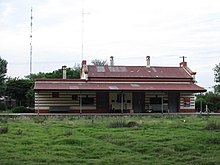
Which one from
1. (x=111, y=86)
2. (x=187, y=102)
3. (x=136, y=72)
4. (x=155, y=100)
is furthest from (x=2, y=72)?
(x=187, y=102)

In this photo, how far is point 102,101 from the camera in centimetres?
4100

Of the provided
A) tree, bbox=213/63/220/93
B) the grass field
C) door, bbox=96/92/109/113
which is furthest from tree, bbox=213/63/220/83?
the grass field

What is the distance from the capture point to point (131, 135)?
56.9 ft

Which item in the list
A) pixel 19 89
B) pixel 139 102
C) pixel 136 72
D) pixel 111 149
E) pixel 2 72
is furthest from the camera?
pixel 2 72

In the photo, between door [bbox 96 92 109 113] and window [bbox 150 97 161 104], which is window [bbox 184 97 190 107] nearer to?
window [bbox 150 97 161 104]

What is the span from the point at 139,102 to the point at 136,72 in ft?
11.9

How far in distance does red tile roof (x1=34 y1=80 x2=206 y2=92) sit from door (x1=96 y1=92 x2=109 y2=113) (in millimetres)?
991

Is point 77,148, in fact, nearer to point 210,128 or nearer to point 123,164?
point 123,164

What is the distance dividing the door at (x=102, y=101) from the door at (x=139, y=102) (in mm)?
2957

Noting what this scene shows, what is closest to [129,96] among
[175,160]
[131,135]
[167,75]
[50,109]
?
[167,75]

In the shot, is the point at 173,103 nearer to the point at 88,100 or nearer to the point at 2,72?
the point at 88,100

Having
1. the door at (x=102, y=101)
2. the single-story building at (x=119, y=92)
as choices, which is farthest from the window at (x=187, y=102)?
the door at (x=102, y=101)

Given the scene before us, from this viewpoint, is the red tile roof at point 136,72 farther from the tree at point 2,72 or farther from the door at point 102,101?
the tree at point 2,72

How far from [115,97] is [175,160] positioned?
29976 mm
